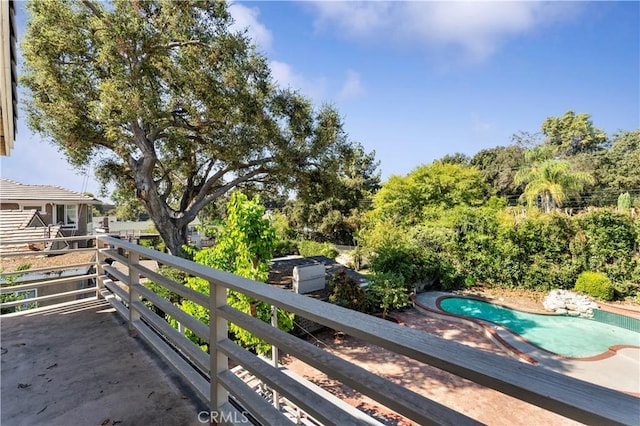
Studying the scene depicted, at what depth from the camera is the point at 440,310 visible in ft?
31.9

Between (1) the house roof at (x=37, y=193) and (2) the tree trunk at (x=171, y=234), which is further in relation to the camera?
(1) the house roof at (x=37, y=193)

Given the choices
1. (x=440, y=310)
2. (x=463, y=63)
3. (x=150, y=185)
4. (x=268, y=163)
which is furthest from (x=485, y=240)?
(x=150, y=185)

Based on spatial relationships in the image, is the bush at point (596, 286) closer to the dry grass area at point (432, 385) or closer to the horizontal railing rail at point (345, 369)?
the dry grass area at point (432, 385)

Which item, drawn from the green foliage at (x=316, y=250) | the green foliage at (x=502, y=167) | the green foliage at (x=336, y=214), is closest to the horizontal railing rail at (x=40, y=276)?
the green foliage at (x=316, y=250)

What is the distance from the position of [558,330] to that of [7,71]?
474 inches

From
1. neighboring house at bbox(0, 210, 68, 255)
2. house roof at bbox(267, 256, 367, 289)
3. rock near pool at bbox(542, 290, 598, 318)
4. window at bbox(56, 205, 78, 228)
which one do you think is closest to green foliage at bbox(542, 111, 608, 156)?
rock near pool at bbox(542, 290, 598, 318)

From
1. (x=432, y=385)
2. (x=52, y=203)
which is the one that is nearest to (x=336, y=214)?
(x=52, y=203)

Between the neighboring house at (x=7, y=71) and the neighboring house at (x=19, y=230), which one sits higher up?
the neighboring house at (x=7, y=71)

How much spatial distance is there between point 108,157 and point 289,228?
1343cm

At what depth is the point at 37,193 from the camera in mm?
14320

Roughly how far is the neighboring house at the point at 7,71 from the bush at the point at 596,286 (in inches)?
573

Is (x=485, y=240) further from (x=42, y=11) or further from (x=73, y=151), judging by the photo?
(x=42, y=11)

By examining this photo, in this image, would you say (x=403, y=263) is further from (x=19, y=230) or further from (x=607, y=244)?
(x=19, y=230)

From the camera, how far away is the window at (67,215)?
15.8 m
